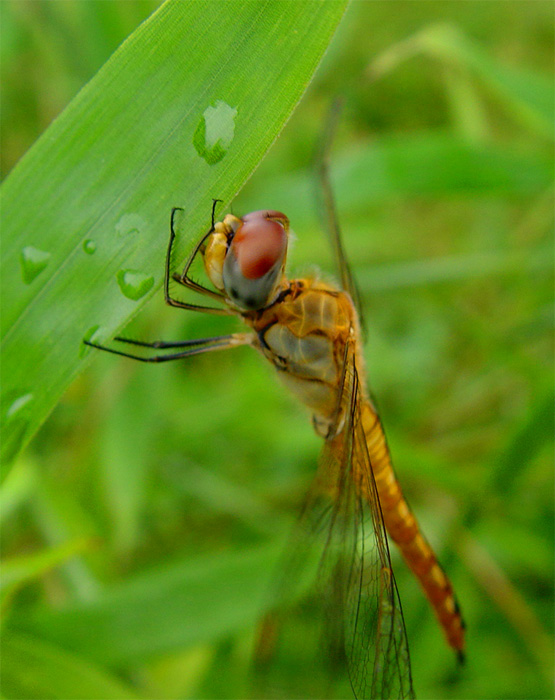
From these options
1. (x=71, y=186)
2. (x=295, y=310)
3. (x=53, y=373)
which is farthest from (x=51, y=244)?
(x=295, y=310)

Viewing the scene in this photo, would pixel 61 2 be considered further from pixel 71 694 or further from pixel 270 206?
pixel 71 694

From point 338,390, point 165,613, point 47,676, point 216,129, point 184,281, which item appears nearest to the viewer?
point 216,129

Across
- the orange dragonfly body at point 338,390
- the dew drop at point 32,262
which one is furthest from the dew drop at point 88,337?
the orange dragonfly body at point 338,390

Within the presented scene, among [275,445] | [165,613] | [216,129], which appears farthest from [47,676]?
[275,445]

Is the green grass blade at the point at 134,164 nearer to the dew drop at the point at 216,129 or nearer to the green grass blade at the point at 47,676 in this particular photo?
the dew drop at the point at 216,129

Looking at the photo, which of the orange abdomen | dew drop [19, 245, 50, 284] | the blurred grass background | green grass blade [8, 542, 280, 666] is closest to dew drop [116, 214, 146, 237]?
dew drop [19, 245, 50, 284]

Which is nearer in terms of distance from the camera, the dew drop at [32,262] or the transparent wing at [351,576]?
the dew drop at [32,262]

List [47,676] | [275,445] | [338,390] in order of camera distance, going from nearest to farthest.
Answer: [47,676]
[338,390]
[275,445]

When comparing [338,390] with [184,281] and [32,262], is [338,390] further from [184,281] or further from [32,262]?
[32,262]
